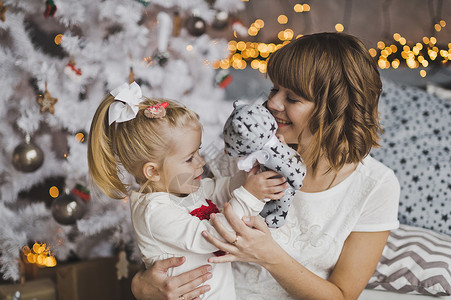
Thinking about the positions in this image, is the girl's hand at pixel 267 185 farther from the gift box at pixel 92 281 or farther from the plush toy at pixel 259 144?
the gift box at pixel 92 281

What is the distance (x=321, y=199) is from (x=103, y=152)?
668 millimetres

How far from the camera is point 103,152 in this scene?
1.27 meters

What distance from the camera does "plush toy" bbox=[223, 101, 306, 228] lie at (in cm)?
102

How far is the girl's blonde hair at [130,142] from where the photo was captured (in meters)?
1.24

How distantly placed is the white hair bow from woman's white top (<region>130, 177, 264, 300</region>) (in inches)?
9.1

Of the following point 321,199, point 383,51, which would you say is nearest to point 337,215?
point 321,199

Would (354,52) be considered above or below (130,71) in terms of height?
above

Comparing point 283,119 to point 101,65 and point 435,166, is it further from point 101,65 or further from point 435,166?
point 101,65

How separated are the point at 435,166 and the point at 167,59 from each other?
142 centimetres

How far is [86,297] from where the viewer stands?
2.47m

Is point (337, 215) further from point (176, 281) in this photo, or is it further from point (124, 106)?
point (124, 106)

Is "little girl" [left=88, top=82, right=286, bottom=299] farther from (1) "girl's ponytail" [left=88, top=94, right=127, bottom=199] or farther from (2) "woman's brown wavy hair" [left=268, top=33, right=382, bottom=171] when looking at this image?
(2) "woman's brown wavy hair" [left=268, top=33, right=382, bottom=171]

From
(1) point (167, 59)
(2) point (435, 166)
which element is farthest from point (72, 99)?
(2) point (435, 166)

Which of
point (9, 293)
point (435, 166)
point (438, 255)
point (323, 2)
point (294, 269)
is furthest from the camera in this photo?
point (323, 2)
